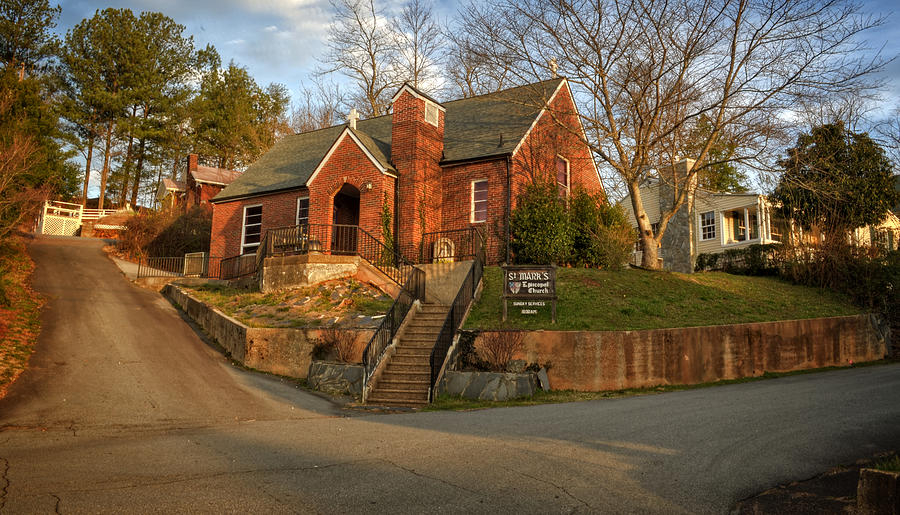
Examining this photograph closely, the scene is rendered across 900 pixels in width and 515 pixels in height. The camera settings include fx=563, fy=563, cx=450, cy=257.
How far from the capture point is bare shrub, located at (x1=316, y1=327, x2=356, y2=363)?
1316 centimetres

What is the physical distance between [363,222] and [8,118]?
18.0 metres

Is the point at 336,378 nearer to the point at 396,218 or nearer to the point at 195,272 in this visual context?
the point at 396,218

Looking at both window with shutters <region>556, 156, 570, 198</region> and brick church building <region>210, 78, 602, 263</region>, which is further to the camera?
window with shutters <region>556, 156, 570, 198</region>

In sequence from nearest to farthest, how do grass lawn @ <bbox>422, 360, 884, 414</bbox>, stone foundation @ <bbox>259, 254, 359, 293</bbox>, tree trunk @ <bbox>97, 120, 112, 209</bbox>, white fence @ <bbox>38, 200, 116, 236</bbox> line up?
1. grass lawn @ <bbox>422, 360, 884, 414</bbox>
2. stone foundation @ <bbox>259, 254, 359, 293</bbox>
3. white fence @ <bbox>38, 200, 116, 236</bbox>
4. tree trunk @ <bbox>97, 120, 112, 209</bbox>

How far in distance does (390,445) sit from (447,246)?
12.8 metres

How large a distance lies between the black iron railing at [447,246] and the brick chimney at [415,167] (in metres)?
0.36

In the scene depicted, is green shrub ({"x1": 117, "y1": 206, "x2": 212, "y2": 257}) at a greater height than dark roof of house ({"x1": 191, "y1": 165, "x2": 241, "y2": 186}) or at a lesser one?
lesser

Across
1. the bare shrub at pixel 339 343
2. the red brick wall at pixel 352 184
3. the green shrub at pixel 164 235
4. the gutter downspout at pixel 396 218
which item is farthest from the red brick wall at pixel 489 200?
the green shrub at pixel 164 235

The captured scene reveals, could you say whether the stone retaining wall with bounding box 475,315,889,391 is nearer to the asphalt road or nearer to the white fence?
the asphalt road

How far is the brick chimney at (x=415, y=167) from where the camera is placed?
2016 centimetres

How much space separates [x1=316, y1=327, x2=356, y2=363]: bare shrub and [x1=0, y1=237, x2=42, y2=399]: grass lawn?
20.1 ft

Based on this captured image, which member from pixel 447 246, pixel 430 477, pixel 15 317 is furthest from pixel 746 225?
pixel 15 317

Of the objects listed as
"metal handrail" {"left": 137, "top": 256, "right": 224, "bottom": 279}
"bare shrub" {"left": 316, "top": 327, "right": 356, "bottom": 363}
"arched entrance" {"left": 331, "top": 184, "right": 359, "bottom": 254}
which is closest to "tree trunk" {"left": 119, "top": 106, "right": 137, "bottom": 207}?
"metal handrail" {"left": 137, "top": 256, "right": 224, "bottom": 279}

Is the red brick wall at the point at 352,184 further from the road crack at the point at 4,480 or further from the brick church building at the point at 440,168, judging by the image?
the road crack at the point at 4,480
